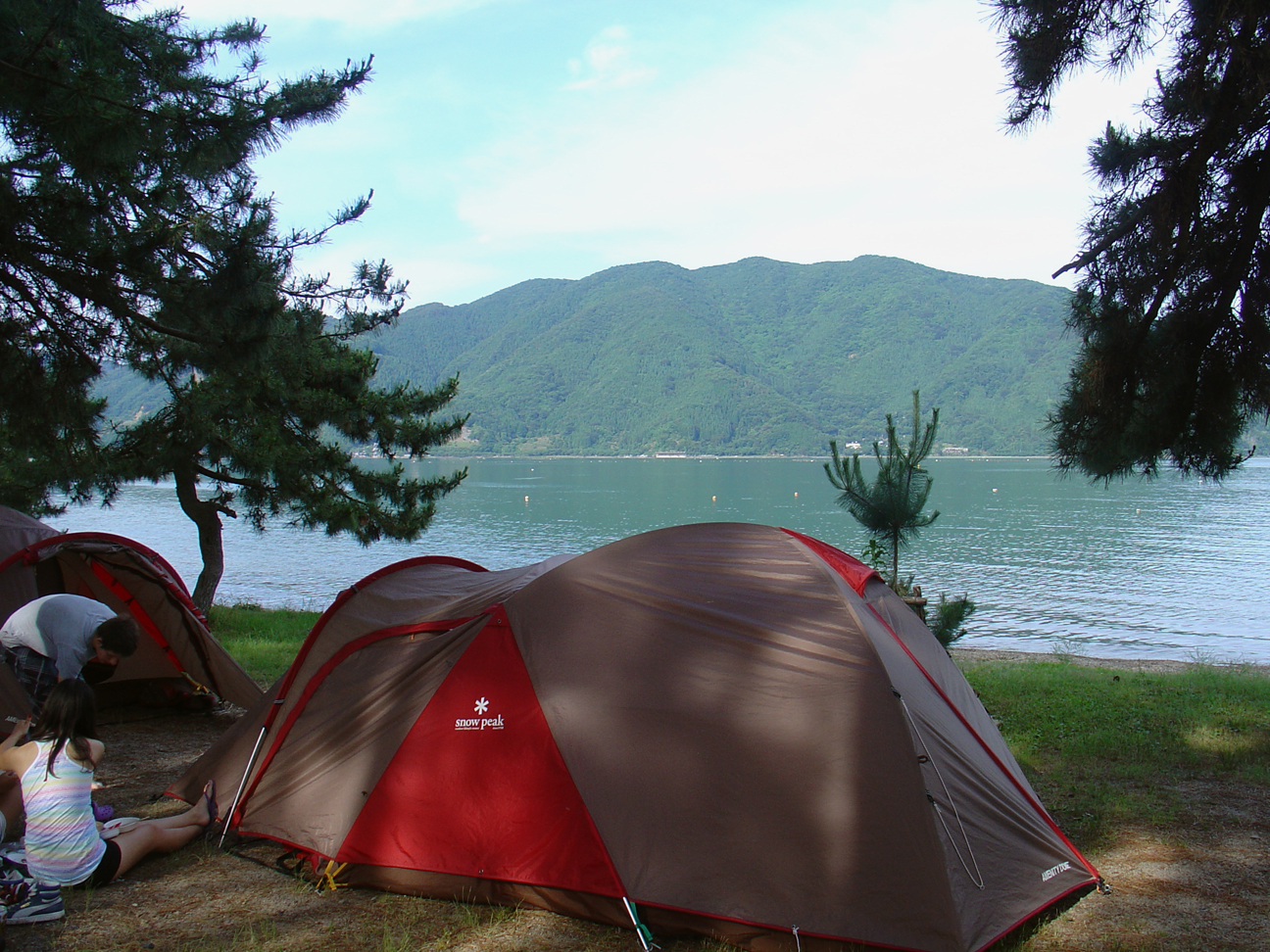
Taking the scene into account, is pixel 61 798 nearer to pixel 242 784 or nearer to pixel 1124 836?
pixel 242 784

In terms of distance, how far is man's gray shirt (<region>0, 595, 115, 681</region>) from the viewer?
191 inches

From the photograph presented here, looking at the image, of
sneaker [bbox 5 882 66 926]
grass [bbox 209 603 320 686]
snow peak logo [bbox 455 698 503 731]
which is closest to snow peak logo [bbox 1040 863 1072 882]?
snow peak logo [bbox 455 698 503 731]

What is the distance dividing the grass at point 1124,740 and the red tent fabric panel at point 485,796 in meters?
2.71

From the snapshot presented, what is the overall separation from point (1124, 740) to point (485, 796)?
516 cm

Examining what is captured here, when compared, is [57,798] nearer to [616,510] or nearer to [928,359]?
[616,510]

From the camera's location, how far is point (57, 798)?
362cm

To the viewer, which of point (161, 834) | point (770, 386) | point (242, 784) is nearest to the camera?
point (161, 834)

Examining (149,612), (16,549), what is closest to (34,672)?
(16,549)

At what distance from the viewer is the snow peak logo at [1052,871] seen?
3.61 m

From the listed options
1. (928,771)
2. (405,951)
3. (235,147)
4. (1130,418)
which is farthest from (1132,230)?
(405,951)

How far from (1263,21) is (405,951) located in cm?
655

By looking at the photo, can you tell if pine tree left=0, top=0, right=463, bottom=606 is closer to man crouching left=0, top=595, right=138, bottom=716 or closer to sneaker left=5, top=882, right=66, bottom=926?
man crouching left=0, top=595, right=138, bottom=716

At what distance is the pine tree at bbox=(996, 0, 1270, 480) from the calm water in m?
0.56

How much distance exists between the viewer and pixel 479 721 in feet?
12.8
